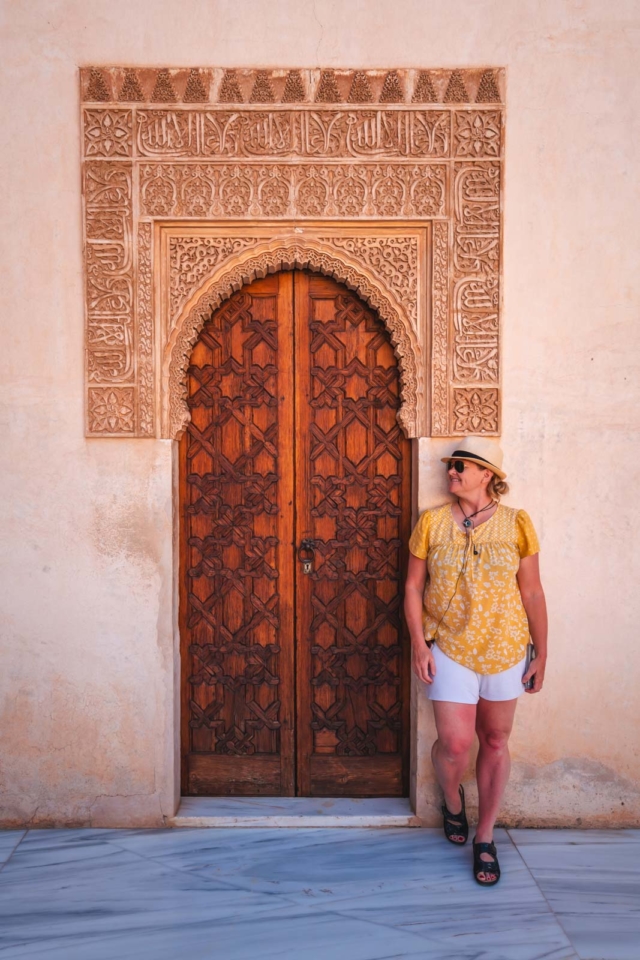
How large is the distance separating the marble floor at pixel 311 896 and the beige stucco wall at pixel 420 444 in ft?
0.69

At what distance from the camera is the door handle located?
3.12m

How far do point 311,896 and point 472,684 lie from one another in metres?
0.90

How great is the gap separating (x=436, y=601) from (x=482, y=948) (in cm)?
109

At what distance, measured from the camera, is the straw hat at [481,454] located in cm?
273

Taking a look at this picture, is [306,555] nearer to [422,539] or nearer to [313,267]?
[422,539]

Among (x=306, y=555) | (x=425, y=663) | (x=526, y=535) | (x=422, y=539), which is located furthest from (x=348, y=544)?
(x=526, y=535)

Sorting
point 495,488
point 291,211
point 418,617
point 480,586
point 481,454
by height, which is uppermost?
point 291,211

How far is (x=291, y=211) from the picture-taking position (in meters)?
2.96

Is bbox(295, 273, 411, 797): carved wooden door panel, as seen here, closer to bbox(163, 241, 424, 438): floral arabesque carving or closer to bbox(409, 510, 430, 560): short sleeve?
bbox(163, 241, 424, 438): floral arabesque carving

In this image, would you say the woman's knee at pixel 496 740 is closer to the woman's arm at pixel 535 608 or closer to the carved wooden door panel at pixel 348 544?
the woman's arm at pixel 535 608

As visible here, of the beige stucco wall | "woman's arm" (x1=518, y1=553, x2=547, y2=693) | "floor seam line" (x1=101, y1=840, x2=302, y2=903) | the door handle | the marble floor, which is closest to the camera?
the marble floor

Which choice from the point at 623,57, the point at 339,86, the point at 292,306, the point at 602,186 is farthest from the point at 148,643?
the point at 623,57

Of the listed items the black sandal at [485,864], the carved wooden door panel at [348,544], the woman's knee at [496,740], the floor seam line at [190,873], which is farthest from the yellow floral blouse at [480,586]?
the floor seam line at [190,873]

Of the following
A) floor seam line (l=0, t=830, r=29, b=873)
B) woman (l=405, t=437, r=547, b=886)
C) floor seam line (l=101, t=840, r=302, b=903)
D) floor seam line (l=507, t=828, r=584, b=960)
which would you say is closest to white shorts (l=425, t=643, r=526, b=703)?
woman (l=405, t=437, r=547, b=886)
